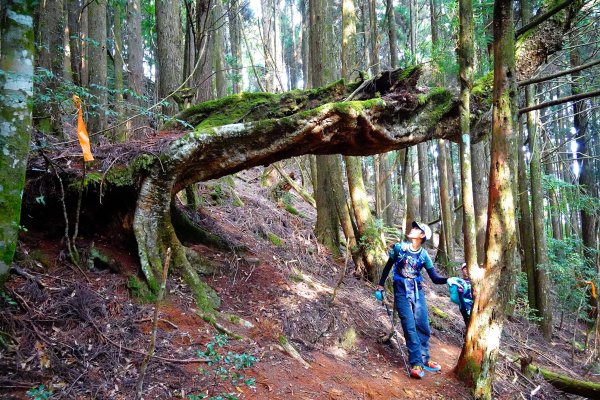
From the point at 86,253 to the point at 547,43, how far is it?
803 centimetres

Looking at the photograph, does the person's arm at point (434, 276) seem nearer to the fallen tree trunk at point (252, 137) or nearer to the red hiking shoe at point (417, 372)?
the red hiking shoe at point (417, 372)

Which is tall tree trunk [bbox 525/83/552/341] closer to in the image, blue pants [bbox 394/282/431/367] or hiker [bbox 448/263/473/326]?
hiker [bbox 448/263/473/326]

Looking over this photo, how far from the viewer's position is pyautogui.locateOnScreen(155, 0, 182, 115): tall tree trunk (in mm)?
8055

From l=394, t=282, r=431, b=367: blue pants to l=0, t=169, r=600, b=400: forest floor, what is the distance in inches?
12.8

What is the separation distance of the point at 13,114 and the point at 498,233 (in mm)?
5454

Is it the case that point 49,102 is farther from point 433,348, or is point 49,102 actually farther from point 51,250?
point 433,348

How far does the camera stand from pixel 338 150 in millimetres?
6648

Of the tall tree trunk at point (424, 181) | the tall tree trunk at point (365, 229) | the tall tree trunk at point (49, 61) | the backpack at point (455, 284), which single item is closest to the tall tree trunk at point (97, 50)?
the tall tree trunk at point (49, 61)

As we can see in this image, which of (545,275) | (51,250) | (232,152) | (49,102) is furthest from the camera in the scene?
(545,275)

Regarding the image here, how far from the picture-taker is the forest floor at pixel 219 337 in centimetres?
353

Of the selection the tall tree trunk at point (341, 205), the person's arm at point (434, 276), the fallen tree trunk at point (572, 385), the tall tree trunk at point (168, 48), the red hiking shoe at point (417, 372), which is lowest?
the fallen tree trunk at point (572, 385)

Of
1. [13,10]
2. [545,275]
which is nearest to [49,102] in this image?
[13,10]

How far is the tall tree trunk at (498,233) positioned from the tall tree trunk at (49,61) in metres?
5.87

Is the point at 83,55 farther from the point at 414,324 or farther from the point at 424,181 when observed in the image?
the point at 424,181
